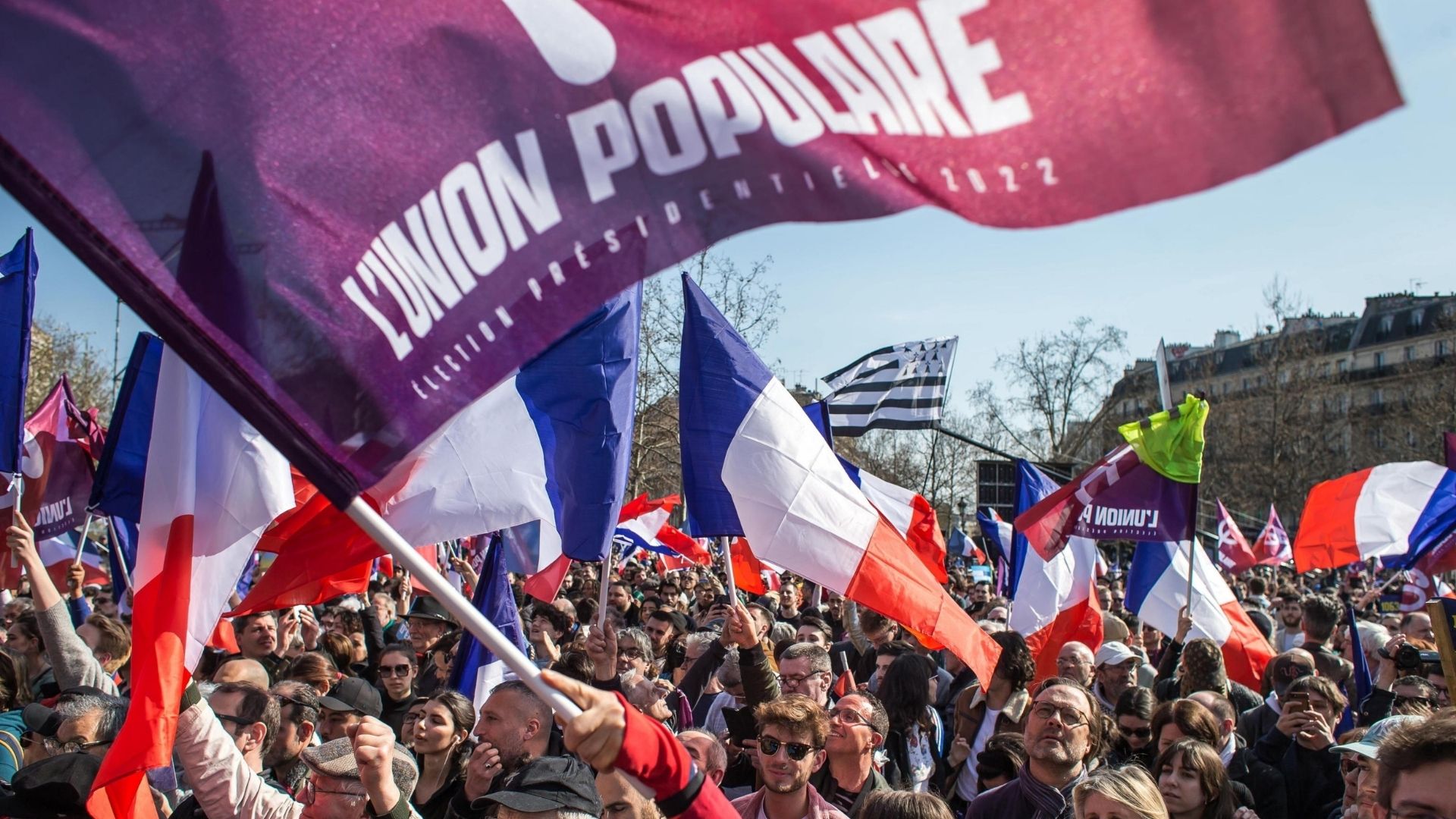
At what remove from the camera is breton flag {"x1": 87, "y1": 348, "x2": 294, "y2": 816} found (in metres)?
3.55

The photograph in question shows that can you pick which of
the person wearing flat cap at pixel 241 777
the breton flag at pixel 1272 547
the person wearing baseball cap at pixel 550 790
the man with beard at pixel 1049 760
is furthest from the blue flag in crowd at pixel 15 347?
the breton flag at pixel 1272 547

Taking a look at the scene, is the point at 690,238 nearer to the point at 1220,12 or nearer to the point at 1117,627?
the point at 1220,12

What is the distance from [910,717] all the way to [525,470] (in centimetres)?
218

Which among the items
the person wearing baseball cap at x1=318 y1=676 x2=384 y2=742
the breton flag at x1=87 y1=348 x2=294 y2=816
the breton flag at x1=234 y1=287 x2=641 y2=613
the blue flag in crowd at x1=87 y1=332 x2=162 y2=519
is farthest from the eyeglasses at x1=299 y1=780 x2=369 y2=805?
the blue flag in crowd at x1=87 y1=332 x2=162 y2=519

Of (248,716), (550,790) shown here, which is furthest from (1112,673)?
(248,716)

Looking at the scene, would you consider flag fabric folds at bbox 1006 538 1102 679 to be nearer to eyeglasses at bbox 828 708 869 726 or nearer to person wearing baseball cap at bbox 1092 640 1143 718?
person wearing baseball cap at bbox 1092 640 1143 718

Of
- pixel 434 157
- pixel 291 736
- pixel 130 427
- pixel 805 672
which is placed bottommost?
pixel 805 672

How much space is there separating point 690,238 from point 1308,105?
1038 millimetres

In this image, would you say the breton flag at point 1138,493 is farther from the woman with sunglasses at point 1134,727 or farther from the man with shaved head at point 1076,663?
the woman with sunglasses at point 1134,727

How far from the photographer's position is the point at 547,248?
7.93 feet

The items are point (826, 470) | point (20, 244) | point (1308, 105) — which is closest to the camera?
point (1308, 105)

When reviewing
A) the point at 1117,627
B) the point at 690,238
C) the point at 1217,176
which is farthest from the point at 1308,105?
the point at 1117,627

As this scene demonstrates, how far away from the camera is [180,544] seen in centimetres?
395

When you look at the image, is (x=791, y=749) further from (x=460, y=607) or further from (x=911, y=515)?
(x=911, y=515)
